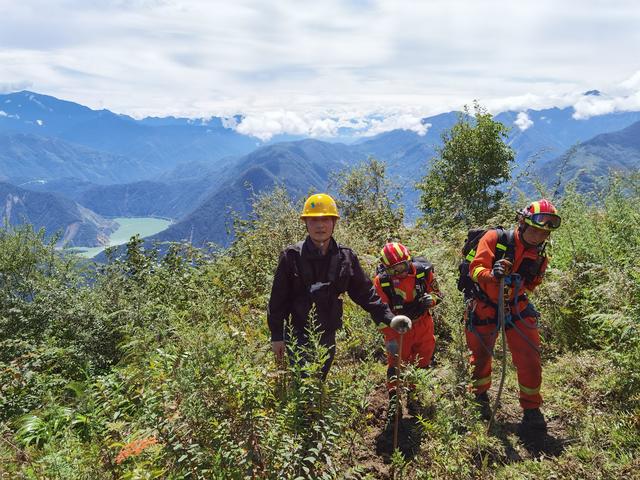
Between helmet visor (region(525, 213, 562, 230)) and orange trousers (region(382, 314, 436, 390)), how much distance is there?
162 centimetres

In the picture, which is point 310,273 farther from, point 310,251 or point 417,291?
A: point 417,291

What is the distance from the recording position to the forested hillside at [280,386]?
2.90m

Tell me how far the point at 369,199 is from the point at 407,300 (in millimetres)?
9646

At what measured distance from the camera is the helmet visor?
4.14 meters

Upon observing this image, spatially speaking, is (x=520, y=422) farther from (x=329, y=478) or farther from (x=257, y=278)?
(x=257, y=278)

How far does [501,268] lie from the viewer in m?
4.10

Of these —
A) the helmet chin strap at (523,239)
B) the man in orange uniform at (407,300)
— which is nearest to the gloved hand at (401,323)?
the man in orange uniform at (407,300)

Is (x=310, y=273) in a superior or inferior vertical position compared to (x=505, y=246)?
inferior

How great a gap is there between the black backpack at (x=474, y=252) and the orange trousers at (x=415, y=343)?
0.60 m

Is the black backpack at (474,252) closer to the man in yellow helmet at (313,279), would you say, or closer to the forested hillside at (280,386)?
the forested hillside at (280,386)

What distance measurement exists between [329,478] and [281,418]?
0.58 m

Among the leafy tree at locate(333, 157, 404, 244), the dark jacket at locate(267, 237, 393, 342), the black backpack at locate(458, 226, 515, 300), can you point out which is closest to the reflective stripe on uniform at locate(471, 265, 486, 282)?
the black backpack at locate(458, 226, 515, 300)

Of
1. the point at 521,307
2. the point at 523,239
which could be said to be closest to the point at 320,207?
the point at 523,239

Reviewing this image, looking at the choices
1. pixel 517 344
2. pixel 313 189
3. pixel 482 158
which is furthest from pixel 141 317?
pixel 482 158
